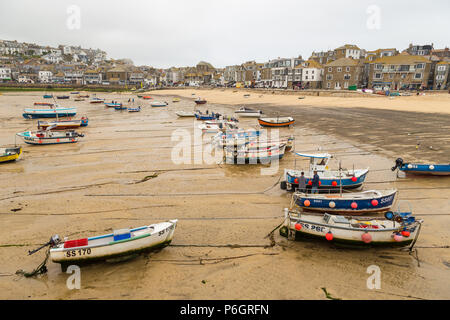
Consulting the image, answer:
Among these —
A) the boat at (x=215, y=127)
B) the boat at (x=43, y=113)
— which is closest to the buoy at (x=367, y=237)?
the boat at (x=215, y=127)

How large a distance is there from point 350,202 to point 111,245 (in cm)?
1026

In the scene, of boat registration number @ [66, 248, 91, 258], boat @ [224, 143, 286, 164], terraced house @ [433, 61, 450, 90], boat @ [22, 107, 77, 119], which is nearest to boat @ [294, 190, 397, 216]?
boat @ [224, 143, 286, 164]

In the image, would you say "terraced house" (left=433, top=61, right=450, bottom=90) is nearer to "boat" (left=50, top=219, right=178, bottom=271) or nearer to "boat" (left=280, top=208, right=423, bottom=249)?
"boat" (left=280, top=208, right=423, bottom=249)

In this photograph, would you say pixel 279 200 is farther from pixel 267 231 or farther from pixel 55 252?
Result: pixel 55 252

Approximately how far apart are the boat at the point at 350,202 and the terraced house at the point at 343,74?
68414mm

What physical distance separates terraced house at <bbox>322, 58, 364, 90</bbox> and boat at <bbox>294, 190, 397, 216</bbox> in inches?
2693

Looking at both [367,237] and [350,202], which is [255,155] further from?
[367,237]

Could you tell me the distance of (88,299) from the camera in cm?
795

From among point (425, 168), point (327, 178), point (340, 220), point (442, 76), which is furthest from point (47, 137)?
point (442, 76)

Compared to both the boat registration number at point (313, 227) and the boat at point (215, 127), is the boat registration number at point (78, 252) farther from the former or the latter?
the boat at point (215, 127)

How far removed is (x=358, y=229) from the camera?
973cm

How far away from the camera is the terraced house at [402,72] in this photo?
228ft

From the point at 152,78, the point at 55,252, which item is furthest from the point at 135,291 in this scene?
the point at 152,78
